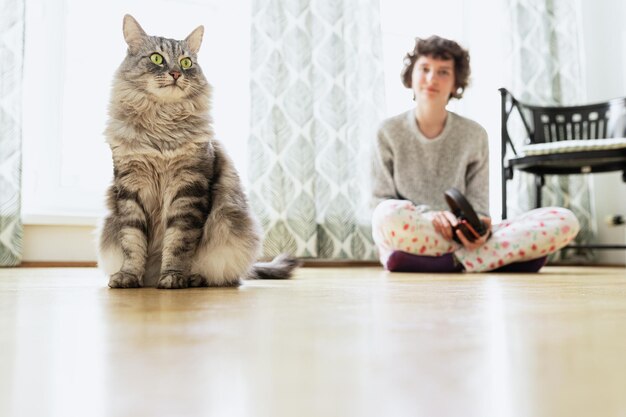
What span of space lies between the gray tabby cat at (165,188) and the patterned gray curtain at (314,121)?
143cm

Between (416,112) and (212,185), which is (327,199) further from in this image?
(212,185)

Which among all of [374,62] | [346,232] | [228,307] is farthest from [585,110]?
[228,307]

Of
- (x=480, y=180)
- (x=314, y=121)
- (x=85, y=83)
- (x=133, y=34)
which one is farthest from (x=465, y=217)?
(x=85, y=83)

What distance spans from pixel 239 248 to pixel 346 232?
5.43 ft

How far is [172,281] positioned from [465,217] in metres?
1.22

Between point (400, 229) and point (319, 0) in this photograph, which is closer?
point (400, 229)

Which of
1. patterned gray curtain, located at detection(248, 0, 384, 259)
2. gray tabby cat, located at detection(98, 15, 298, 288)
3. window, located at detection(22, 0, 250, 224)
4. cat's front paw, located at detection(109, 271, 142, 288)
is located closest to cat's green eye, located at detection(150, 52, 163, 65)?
gray tabby cat, located at detection(98, 15, 298, 288)

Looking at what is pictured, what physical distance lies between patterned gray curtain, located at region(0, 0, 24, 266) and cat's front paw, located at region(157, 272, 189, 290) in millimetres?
1447

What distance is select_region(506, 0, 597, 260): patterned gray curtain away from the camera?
3264mm

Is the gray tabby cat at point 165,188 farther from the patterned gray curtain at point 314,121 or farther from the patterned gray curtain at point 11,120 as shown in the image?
the patterned gray curtain at point 314,121

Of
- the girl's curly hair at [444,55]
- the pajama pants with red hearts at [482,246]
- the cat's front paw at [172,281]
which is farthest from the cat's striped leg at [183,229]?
the girl's curly hair at [444,55]

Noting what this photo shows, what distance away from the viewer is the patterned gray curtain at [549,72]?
3.26 m

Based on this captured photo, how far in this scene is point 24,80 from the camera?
93.7 inches

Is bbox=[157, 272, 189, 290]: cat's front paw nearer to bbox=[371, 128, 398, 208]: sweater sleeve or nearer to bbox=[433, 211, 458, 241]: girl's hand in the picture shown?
bbox=[433, 211, 458, 241]: girl's hand
